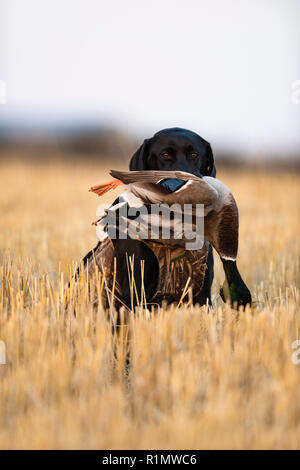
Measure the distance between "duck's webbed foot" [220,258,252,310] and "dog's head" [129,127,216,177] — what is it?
2.57 ft

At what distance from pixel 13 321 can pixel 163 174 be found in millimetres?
1065

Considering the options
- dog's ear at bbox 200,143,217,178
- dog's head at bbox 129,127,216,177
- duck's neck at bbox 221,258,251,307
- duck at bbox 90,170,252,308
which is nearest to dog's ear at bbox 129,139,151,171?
dog's head at bbox 129,127,216,177

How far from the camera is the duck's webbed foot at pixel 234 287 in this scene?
292 centimetres

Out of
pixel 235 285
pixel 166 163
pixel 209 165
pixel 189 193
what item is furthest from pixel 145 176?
pixel 209 165

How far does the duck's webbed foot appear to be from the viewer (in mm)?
2924

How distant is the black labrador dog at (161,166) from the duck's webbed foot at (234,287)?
1.38 ft

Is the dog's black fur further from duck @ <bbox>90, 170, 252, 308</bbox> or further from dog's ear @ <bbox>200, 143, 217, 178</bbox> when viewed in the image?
duck @ <bbox>90, 170, 252, 308</bbox>

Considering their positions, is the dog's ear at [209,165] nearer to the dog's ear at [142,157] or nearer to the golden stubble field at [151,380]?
the dog's ear at [142,157]

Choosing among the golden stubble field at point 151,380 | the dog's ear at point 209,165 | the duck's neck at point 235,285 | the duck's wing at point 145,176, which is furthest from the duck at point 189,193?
the dog's ear at point 209,165

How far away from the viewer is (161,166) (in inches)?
141
